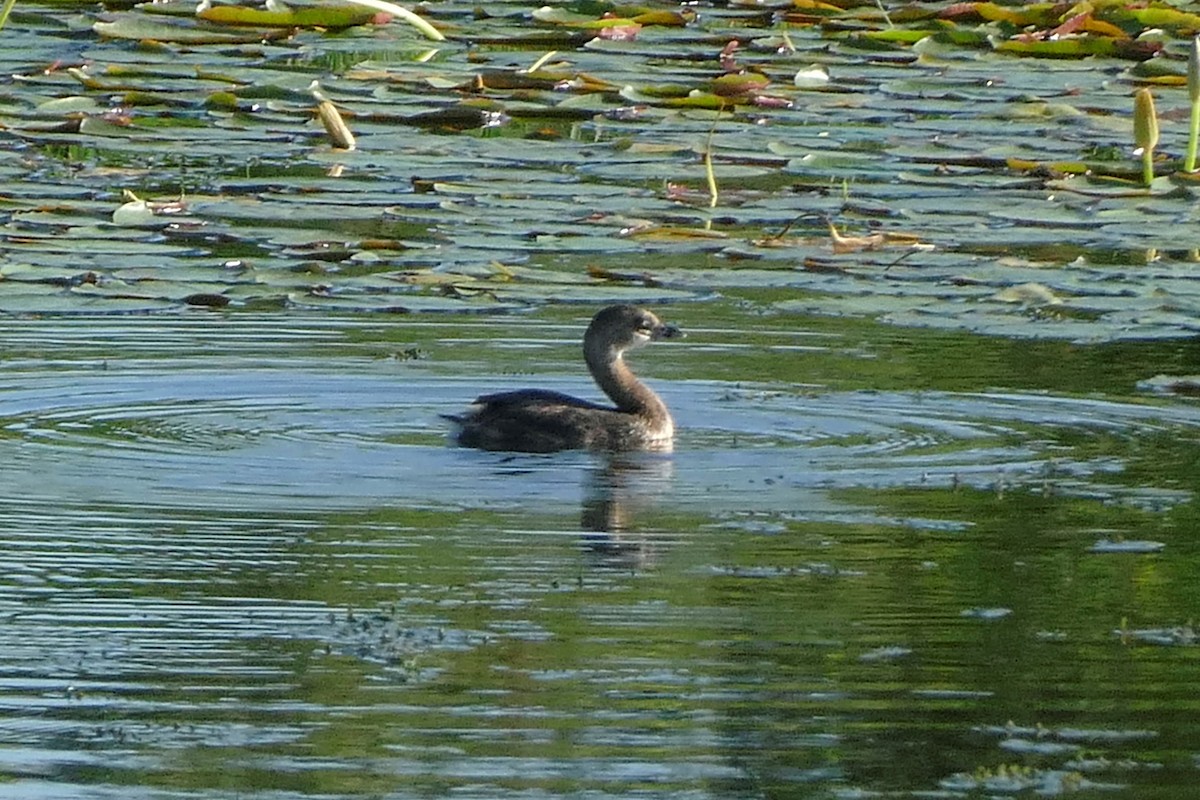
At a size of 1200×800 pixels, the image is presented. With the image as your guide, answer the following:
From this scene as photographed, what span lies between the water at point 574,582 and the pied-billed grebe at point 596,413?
0.10 metres

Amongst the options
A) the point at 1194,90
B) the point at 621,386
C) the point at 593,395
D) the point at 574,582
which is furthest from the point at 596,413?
the point at 1194,90

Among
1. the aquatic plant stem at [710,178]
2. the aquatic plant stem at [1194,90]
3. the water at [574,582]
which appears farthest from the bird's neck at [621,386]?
the aquatic plant stem at [1194,90]

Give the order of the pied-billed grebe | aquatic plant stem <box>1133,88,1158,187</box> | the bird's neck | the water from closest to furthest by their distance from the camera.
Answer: the water
the pied-billed grebe
the bird's neck
aquatic plant stem <box>1133,88,1158,187</box>

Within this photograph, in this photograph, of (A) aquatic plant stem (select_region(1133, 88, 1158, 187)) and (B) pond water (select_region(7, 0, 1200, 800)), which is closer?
(B) pond water (select_region(7, 0, 1200, 800))

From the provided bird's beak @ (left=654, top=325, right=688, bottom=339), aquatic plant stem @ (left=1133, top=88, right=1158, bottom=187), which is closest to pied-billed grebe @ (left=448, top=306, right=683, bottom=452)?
bird's beak @ (left=654, top=325, right=688, bottom=339)

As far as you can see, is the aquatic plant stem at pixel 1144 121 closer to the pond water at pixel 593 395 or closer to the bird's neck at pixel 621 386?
the pond water at pixel 593 395

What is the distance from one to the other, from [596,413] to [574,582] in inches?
105

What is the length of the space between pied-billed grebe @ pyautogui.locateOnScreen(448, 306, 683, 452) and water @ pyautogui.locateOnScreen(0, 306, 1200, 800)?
95 millimetres

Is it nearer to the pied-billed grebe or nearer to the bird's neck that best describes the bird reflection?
the pied-billed grebe

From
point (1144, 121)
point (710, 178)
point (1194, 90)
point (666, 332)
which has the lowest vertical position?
point (666, 332)

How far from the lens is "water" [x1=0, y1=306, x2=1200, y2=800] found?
6.09m

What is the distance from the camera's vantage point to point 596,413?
10367mm

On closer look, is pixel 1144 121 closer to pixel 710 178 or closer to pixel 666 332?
pixel 710 178

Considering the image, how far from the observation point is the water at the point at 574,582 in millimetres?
6086
